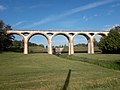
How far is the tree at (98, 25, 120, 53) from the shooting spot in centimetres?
6444

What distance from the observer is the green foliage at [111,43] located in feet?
211

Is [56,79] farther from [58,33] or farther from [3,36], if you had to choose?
[58,33]

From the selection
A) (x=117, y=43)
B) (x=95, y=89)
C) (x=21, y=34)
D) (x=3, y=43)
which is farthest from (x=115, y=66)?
(x=21, y=34)

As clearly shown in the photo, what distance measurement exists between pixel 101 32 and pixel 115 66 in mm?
57672

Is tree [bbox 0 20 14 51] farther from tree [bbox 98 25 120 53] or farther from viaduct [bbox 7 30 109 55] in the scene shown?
tree [bbox 98 25 120 53]

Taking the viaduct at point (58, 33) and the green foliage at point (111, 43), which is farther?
the viaduct at point (58, 33)

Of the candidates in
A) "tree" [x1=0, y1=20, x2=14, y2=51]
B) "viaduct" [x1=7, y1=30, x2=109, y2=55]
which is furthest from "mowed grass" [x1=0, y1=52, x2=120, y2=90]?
"viaduct" [x1=7, y1=30, x2=109, y2=55]

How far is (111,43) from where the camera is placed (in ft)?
212

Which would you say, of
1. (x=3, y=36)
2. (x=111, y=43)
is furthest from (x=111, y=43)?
(x=3, y=36)

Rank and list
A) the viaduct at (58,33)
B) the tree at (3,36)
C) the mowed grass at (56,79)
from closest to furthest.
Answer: the mowed grass at (56,79) < the tree at (3,36) < the viaduct at (58,33)

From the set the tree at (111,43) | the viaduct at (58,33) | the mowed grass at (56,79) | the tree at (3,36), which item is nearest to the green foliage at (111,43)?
the tree at (111,43)

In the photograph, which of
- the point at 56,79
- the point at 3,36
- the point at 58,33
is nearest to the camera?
the point at 56,79

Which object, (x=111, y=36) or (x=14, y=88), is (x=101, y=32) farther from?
(x=14, y=88)

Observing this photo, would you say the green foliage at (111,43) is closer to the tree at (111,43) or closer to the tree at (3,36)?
the tree at (111,43)
